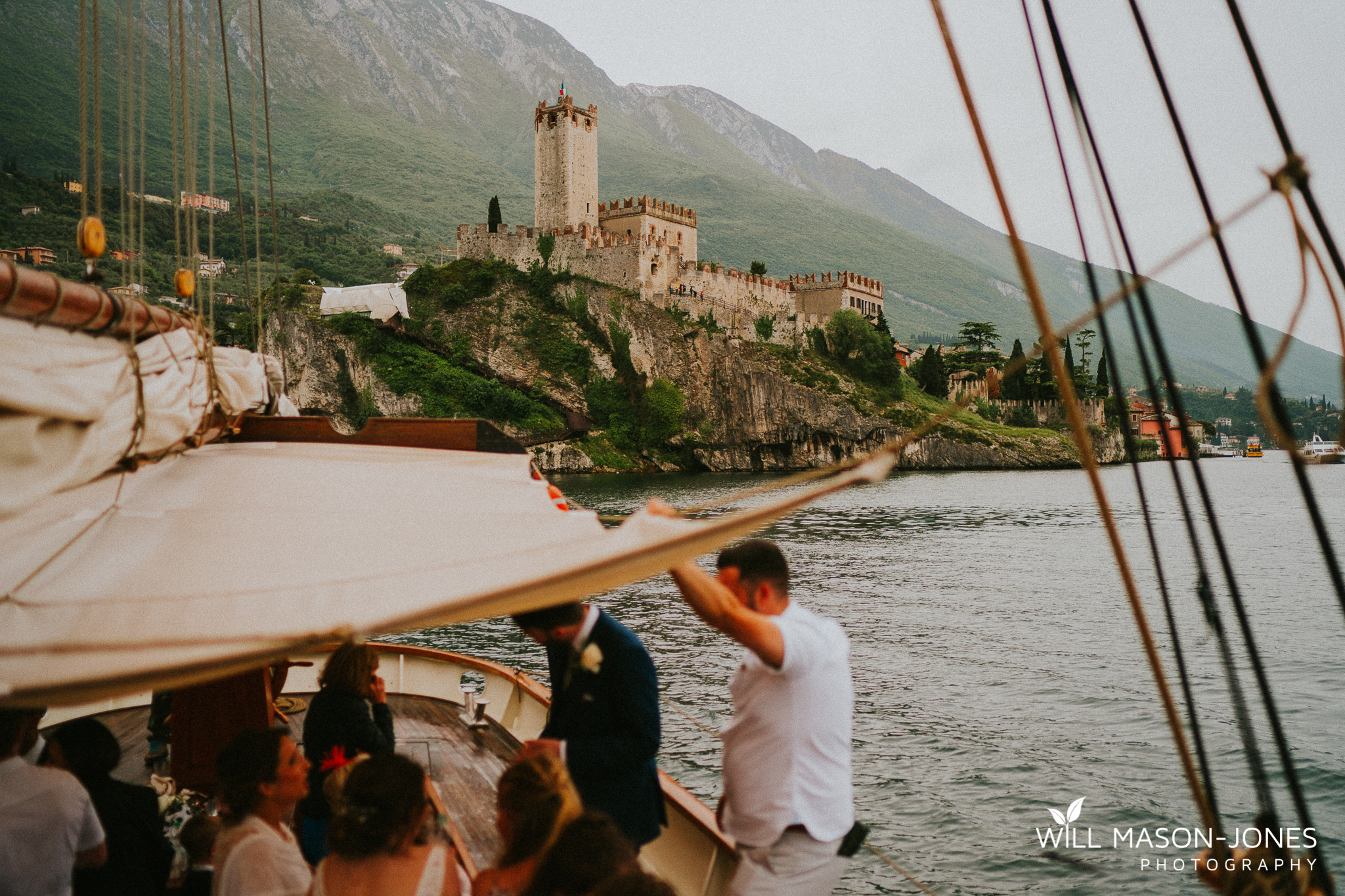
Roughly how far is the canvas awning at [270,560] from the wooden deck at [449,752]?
1.67m

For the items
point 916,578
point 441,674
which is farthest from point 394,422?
point 916,578

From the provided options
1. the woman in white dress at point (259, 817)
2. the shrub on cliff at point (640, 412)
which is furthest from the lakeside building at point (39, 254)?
the woman in white dress at point (259, 817)

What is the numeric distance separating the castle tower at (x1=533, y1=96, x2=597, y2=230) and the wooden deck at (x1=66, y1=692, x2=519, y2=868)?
206 ft

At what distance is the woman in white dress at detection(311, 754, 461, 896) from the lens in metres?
2.13

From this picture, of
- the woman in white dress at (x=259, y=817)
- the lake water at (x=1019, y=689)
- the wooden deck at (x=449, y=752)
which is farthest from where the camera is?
the lake water at (x=1019, y=689)

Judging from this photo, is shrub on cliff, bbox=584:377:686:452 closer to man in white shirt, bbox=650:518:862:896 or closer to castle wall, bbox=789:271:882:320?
castle wall, bbox=789:271:882:320

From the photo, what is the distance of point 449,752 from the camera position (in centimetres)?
568

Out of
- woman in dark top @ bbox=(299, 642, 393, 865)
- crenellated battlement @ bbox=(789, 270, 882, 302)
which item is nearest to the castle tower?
crenellated battlement @ bbox=(789, 270, 882, 302)

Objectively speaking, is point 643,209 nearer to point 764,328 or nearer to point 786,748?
point 764,328

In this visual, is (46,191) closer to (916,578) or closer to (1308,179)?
(916,578)

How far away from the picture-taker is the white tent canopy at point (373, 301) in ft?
214

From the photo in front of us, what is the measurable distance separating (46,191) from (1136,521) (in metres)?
83.1

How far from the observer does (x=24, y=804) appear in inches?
107

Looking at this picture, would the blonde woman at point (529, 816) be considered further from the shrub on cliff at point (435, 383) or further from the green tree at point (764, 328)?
the green tree at point (764, 328)
